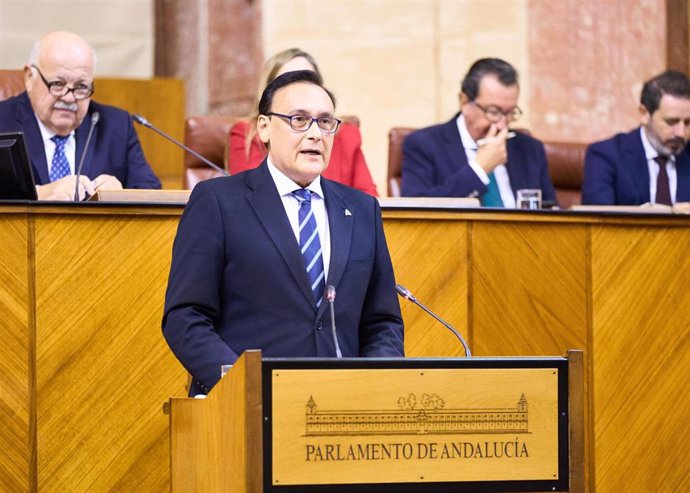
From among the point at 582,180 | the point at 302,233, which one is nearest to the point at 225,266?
the point at 302,233

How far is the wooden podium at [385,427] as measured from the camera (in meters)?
2.46

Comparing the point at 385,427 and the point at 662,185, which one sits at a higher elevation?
the point at 662,185

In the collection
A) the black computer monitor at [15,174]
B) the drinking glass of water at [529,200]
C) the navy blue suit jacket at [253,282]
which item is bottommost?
the navy blue suit jacket at [253,282]

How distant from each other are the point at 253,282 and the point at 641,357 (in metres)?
1.63

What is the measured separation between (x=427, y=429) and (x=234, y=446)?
38cm

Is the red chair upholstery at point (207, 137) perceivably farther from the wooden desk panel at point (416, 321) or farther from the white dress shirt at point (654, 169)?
the white dress shirt at point (654, 169)

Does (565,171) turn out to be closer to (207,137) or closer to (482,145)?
(482,145)

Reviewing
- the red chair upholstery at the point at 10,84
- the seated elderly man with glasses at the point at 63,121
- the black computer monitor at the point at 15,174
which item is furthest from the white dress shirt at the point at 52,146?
the black computer monitor at the point at 15,174

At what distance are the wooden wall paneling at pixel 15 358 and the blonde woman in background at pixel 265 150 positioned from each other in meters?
1.25

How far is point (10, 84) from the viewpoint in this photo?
17.2ft

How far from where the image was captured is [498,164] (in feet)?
16.6

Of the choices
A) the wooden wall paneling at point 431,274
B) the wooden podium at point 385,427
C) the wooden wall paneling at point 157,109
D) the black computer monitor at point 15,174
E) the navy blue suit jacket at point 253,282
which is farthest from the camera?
the wooden wall paneling at point 157,109

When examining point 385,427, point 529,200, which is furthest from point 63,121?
point 385,427

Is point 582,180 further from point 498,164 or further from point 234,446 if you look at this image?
point 234,446
